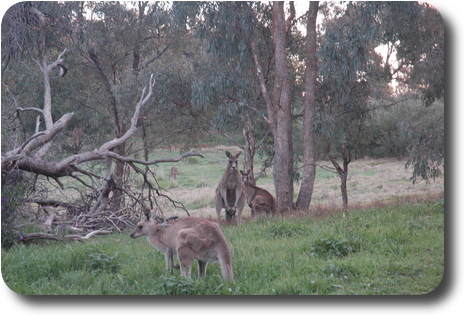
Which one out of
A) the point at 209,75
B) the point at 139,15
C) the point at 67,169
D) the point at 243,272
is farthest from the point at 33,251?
the point at 139,15

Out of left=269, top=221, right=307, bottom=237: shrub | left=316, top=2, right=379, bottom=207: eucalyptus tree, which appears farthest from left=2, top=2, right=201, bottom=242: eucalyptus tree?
left=316, top=2, right=379, bottom=207: eucalyptus tree

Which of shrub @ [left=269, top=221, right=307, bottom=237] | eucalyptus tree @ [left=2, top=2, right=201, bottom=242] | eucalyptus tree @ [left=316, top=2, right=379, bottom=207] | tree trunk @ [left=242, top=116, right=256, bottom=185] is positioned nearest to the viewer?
shrub @ [left=269, top=221, right=307, bottom=237]

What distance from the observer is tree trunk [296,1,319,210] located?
10891 millimetres

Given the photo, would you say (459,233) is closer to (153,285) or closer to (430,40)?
(153,285)

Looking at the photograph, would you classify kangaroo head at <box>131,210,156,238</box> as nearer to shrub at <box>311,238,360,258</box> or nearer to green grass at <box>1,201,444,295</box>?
green grass at <box>1,201,444,295</box>

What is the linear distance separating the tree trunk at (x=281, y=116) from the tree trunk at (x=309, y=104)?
339 millimetres

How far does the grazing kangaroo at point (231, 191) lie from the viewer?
1067 centimetres

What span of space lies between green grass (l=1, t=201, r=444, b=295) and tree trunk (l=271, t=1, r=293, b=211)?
359 centimetres

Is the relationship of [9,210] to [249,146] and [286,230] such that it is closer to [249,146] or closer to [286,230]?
[286,230]

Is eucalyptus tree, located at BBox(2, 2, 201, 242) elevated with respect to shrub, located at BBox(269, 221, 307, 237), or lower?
elevated

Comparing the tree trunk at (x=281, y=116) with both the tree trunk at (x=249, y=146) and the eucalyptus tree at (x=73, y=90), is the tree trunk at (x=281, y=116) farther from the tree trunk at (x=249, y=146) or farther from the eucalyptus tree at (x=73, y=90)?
the eucalyptus tree at (x=73, y=90)

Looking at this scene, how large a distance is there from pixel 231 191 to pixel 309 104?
8.48 ft

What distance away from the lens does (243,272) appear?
5.68 metres

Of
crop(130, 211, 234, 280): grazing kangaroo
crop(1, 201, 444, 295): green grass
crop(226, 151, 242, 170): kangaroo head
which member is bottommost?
crop(1, 201, 444, 295): green grass
